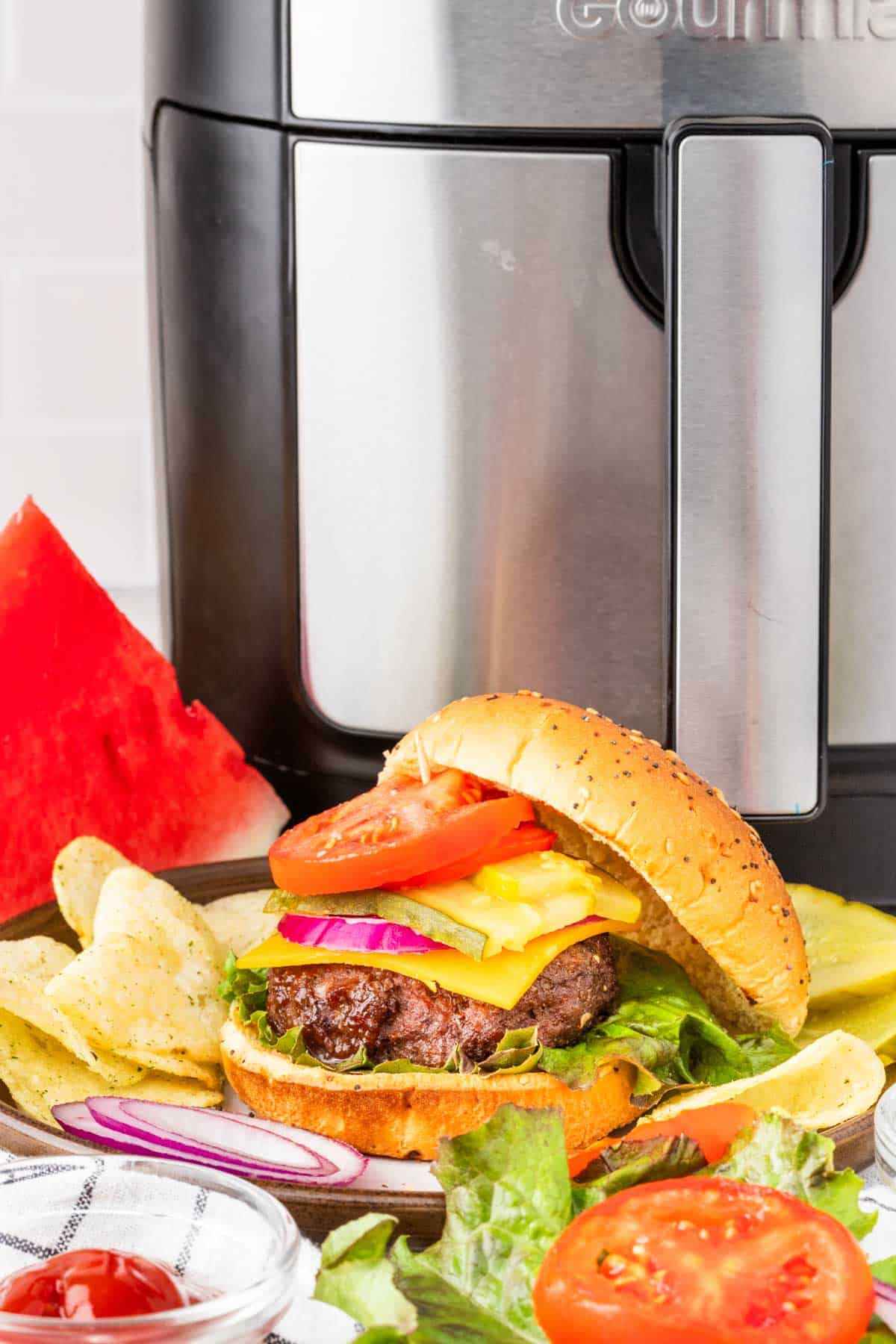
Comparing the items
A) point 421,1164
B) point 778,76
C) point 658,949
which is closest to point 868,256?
point 778,76

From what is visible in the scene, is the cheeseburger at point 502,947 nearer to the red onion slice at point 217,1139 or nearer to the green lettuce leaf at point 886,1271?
the red onion slice at point 217,1139

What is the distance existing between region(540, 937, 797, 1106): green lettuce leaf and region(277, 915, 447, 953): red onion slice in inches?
5.7

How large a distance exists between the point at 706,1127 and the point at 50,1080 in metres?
0.55

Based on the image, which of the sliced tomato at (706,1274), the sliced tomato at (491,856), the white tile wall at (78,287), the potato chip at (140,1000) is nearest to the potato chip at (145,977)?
the potato chip at (140,1000)

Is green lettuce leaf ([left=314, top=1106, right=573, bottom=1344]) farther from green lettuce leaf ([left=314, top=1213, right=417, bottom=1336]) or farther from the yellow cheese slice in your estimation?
the yellow cheese slice

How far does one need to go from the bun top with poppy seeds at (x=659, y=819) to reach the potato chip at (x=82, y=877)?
0.38 meters

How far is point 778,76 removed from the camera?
139 cm

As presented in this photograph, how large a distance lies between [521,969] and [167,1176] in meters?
0.42

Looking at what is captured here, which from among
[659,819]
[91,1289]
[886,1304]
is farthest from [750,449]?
[91,1289]

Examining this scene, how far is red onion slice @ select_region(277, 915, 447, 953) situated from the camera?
1316mm

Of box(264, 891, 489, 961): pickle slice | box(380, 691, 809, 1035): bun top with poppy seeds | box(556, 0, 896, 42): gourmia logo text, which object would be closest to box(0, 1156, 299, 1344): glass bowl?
box(264, 891, 489, 961): pickle slice

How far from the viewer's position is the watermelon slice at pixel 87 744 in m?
1.76

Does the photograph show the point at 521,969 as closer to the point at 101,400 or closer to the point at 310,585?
the point at 310,585

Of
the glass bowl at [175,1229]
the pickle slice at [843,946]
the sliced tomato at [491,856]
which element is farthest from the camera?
the pickle slice at [843,946]
